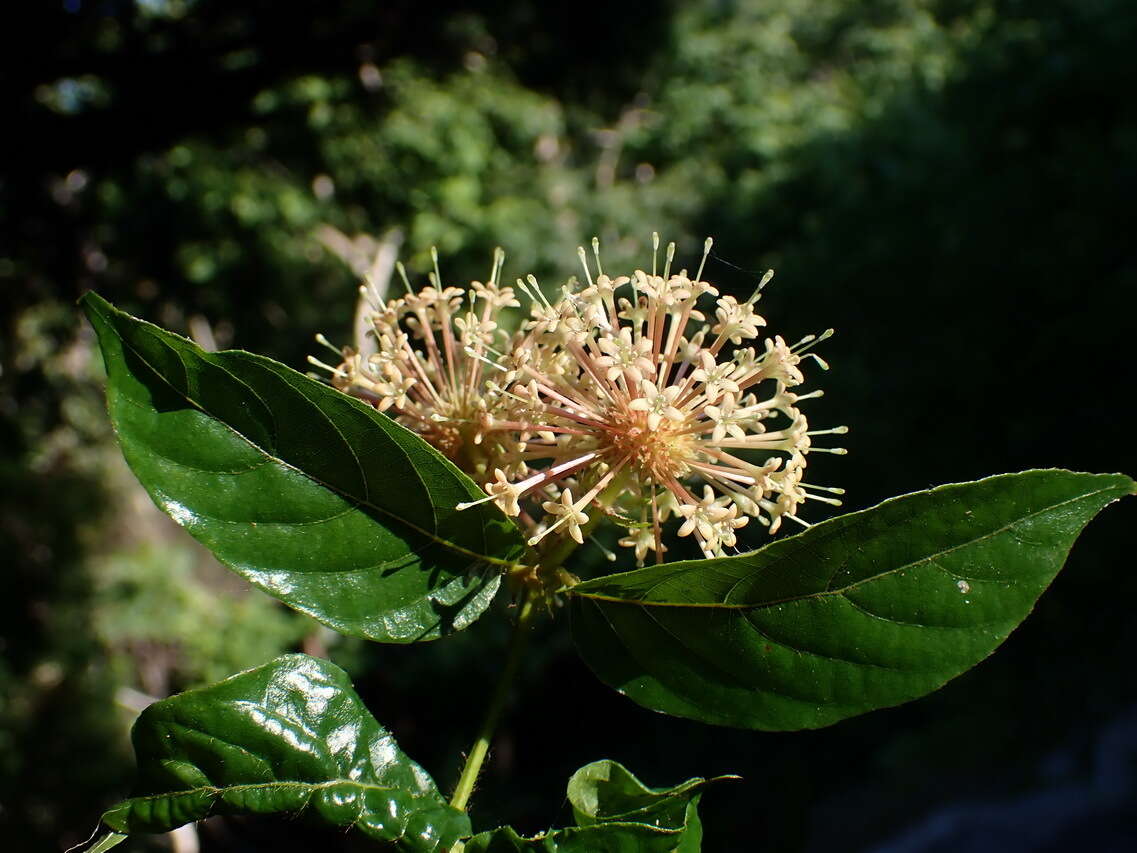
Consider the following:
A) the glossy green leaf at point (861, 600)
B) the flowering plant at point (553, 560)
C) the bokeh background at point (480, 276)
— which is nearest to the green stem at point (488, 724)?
the flowering plant at point (553, 560)

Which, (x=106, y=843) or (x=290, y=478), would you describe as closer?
(x=106, y=843)

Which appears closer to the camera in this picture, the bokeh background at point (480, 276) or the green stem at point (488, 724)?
the green stem at point (488, 724)

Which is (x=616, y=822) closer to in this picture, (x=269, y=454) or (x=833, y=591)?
(x=833, y=591)

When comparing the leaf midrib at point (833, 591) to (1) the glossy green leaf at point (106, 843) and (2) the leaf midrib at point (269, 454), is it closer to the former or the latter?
(2) the leaf midrib at point (269, 454)

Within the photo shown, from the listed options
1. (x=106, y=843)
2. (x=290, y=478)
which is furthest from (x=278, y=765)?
(x=290, y=478)

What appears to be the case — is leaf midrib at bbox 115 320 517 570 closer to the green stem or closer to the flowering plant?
the flowering plant

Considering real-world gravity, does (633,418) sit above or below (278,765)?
above

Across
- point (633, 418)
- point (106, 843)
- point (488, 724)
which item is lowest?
point (106, 843)
